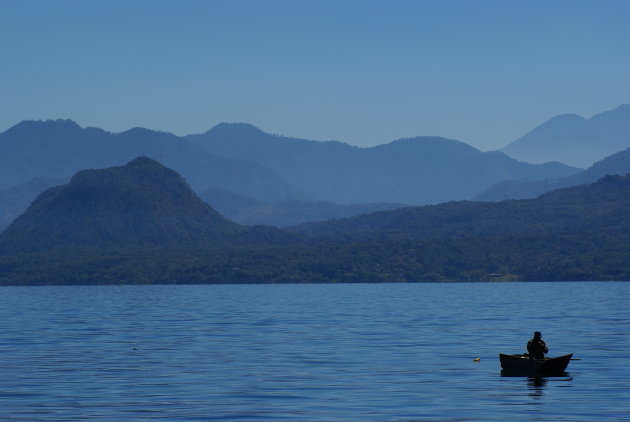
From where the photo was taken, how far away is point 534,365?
70.8 m

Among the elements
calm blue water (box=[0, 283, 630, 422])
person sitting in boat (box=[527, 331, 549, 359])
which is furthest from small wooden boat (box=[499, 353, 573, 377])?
calm blue water (box=[0, 283, 630, 422])

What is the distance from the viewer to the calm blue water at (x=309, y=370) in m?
57.3

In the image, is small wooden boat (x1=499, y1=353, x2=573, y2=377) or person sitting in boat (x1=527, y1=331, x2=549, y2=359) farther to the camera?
person sitting in boat (x1=527, y1=331, x2=549, y2=359)

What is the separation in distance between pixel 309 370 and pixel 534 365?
15201mm

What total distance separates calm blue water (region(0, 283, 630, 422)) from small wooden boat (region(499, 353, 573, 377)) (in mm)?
1052

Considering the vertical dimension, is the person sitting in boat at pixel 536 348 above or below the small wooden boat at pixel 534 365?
above

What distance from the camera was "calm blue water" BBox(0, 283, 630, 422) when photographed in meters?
57.3

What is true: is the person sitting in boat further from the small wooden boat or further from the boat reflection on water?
the boat reflection on water

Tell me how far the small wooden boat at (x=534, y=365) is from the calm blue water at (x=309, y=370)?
1.05 meters

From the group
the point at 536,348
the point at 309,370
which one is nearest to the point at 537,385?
the point at 536,348

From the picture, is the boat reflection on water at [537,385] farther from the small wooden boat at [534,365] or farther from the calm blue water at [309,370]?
the small wooden boat at [534,365]

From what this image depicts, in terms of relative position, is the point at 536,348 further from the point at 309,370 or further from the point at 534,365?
the point at 309,370

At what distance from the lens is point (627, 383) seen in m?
66.8

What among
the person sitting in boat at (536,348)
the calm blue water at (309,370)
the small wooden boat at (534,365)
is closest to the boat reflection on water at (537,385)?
the calm blue water at (309,370)
